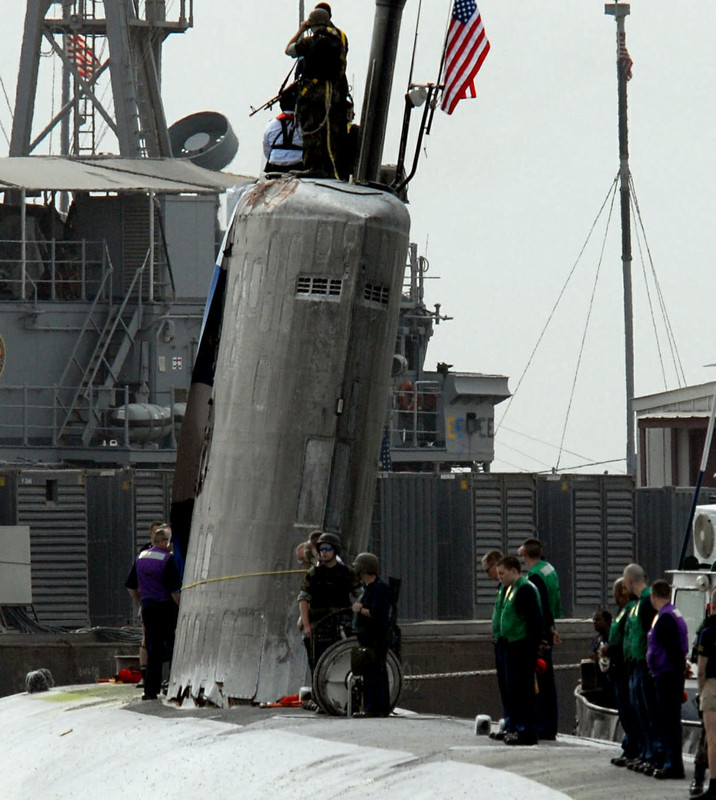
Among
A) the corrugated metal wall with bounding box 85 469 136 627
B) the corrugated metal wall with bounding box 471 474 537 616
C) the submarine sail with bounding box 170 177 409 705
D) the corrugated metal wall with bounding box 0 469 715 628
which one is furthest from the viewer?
the corrugated metal wall with bounding box 471 474 537 616

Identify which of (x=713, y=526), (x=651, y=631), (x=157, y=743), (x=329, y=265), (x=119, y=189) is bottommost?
(x=157, y=743)

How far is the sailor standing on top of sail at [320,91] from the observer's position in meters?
12.8

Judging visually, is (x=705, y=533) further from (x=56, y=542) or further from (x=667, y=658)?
(x=56, y=542)

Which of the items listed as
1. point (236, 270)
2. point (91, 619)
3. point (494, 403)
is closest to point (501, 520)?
point (91, 619)

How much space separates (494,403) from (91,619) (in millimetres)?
22337

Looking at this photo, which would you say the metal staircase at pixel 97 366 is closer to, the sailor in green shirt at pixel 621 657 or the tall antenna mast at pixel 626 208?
the tall antenna mast at pixel 626 208

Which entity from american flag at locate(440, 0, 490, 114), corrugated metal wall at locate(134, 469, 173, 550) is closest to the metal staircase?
corrugated metal wall at locate(134, 469, 173, 550)

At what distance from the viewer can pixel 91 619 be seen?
30.9 m

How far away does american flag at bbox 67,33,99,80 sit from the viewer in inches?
1855

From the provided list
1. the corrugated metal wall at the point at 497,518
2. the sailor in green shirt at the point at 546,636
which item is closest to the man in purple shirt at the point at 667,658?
the sailor in green shirt at the point at 546,636

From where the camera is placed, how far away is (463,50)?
53.7ft

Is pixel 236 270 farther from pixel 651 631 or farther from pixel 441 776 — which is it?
pixel 441 776

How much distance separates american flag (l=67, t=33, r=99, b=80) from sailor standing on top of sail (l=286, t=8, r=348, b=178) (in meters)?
35.2

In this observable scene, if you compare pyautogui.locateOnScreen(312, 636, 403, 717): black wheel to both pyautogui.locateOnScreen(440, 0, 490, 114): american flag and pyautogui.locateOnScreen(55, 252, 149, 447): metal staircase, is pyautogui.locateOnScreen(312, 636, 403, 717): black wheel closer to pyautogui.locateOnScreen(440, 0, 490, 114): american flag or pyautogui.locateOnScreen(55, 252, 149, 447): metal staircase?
pyautogui.locateOnScreen(440, 0, 490, 114): american flag
